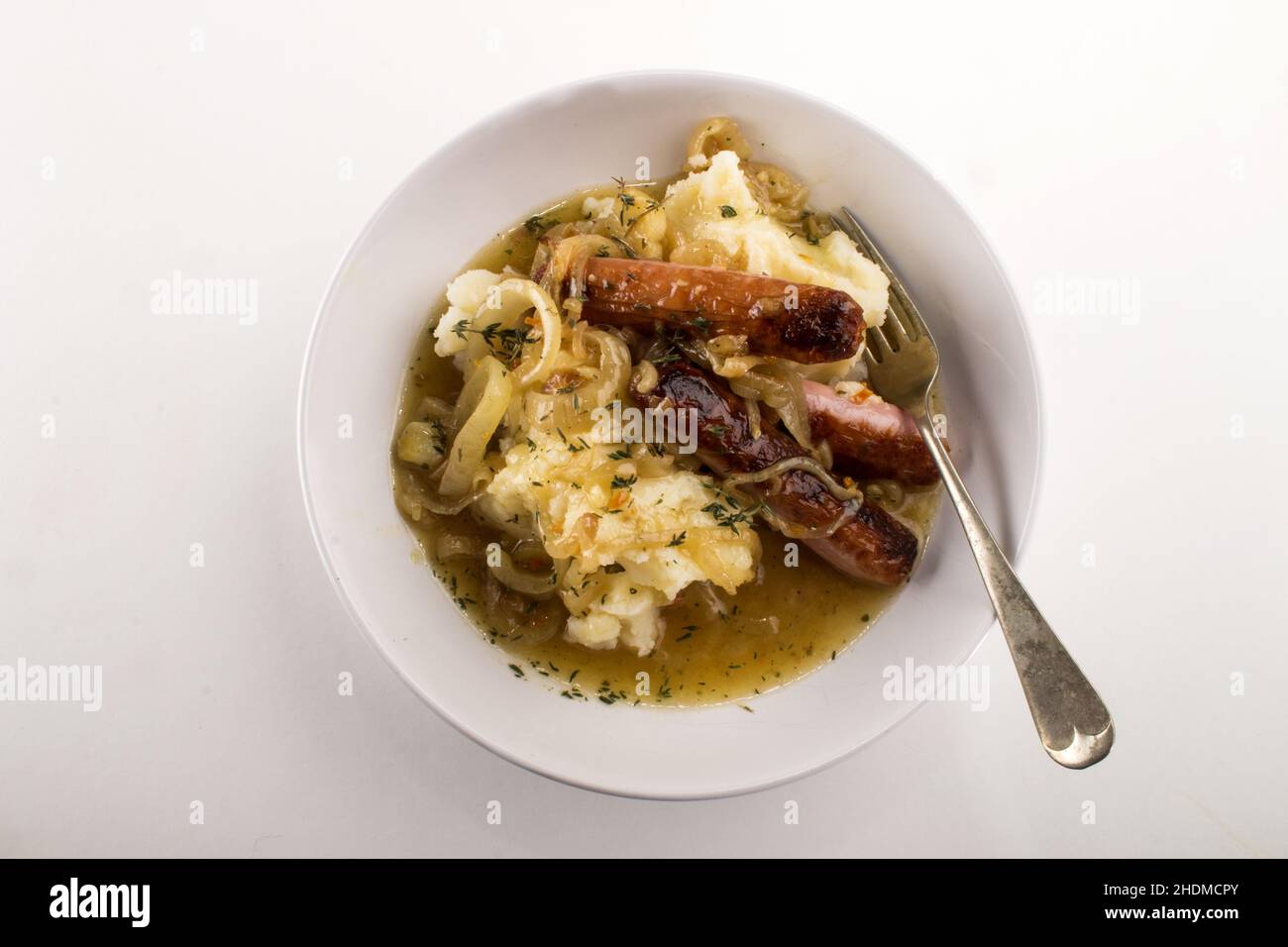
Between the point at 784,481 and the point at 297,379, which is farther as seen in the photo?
the point at 297,379

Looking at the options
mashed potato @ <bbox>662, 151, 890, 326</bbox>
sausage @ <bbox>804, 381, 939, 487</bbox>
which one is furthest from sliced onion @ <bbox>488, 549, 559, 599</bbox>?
mashed potato @ <bbox>662, 151, 890, 326</bbox>

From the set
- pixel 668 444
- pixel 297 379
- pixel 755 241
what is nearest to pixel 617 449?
pixel 668 444

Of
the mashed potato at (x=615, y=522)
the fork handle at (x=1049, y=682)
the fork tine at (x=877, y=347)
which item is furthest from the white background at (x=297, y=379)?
the mashed potato at (x=615, y=522)

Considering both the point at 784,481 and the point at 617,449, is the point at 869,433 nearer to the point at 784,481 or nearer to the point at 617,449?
the point at 784,481

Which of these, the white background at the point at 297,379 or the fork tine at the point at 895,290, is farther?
the white background at the point at 297,379

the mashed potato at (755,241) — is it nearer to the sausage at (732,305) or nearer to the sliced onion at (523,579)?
the sausage at (732,305)
